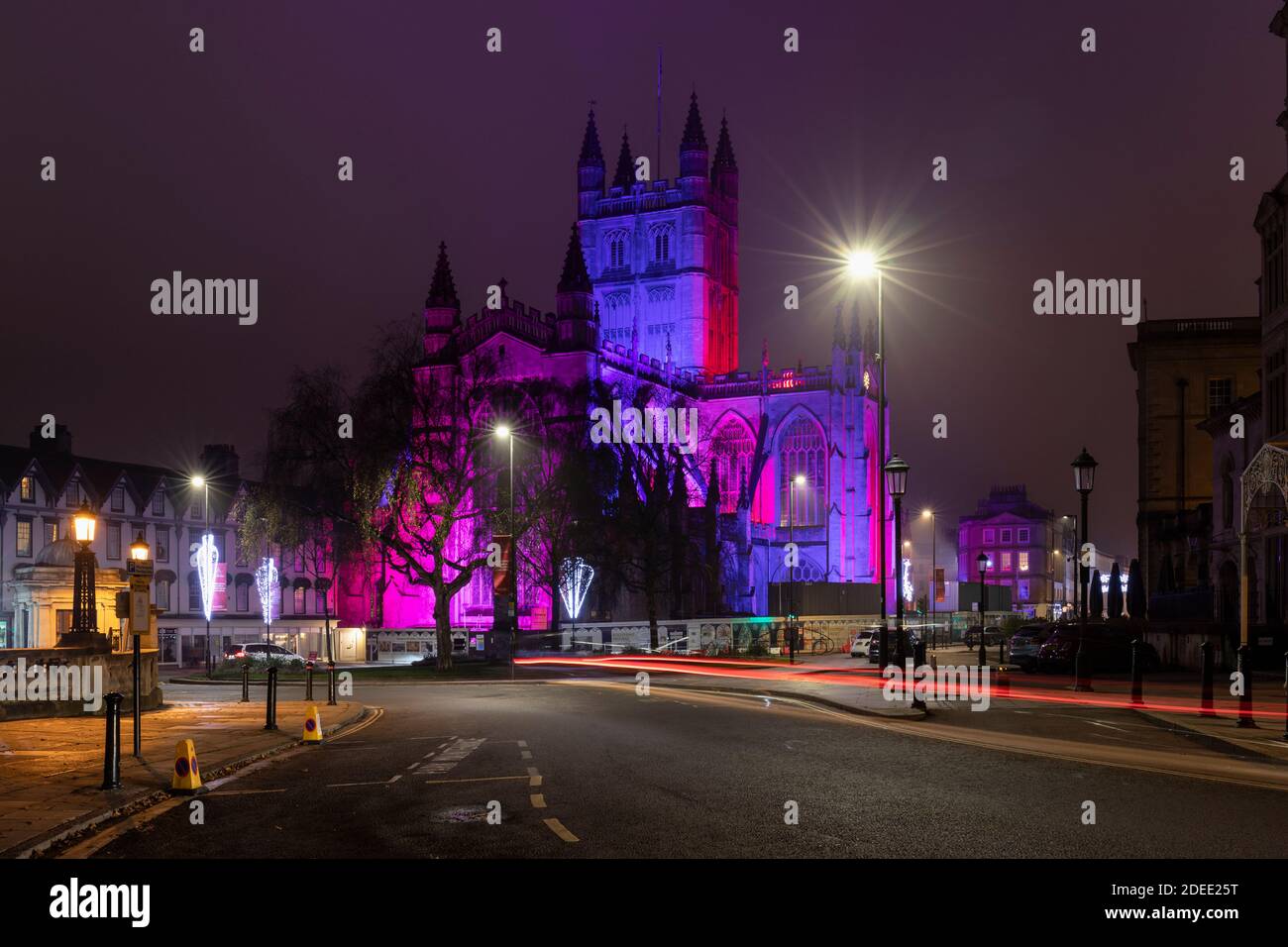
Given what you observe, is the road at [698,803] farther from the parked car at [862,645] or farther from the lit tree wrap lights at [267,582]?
the lit tree wrap lights at [267,582]

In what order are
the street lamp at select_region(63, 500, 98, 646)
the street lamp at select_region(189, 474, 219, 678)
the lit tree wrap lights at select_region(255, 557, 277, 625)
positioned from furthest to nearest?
the lit tree wrap lights at select_region(255, 557, 277, 625), the street lamp at select_region(189, 474, 219, 678), the street lamp at select_region(63, 500, 98, 646)

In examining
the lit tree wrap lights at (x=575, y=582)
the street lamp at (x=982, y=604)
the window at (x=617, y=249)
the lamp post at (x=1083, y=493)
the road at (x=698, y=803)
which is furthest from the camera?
the window at (x=617, y=249)

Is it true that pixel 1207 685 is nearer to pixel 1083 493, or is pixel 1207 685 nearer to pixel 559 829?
pixel 1083 493

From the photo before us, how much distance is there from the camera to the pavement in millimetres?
11938

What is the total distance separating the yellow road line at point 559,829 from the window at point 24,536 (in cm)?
6397

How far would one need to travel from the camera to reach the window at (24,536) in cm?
6744

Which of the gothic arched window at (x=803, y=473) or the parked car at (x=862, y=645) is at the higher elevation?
the gothic arched window at (x=803, y=473)

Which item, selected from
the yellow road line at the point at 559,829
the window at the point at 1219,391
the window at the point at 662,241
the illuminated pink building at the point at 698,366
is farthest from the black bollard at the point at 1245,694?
the window at the point at 662,241

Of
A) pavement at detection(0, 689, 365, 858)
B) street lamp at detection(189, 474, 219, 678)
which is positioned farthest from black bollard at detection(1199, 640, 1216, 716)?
street lamp at detection(189, 474, 219, 678)

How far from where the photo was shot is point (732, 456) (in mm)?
96062

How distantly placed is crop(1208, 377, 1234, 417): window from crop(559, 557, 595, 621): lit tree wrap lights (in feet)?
105

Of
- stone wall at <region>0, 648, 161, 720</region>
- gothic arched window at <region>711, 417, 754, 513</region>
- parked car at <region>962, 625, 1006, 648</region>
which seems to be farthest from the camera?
gothic arched window at <region>711, 417, 754, 513</region>

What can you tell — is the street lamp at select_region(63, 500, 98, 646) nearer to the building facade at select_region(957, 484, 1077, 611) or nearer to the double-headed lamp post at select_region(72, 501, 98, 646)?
the double-headed lamp post at select_region(72, 501, 98, 646)
